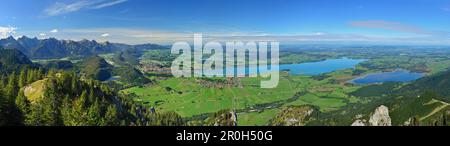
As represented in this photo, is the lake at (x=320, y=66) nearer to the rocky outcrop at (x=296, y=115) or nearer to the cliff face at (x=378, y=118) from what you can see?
the rocky outcrop at (x=296, y=115)

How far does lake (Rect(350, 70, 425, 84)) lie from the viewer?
130125 millimetres

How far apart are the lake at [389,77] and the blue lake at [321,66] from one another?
832 cm

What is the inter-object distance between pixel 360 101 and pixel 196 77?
4802cm

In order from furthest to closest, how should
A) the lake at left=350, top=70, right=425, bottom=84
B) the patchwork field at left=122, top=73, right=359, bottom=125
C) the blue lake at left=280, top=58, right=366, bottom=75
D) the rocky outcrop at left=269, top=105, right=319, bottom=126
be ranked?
the lake at left=350, top=70, right=425, bottom=84
the blue lake at left=280, top=58, right=366, bottom=75
the patchwork field at left=122, top=73, right=359, bottom=125
the rocky outcrop at left=269, top=105, right=319, bottom=126

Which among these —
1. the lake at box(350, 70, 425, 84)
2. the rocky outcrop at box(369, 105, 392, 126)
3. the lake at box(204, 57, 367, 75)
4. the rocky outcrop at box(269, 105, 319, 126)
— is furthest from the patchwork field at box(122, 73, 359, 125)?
the rocky outcrop at box(369, 105, 392, 126)

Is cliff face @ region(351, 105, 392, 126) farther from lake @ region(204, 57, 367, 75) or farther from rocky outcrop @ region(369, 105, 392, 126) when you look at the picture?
lake @ region(204, 57, 367, 75)

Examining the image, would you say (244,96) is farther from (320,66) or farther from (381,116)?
(320,66)

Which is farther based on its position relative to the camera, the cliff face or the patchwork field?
the patchwork field

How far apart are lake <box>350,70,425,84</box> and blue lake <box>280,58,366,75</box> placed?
8315mm

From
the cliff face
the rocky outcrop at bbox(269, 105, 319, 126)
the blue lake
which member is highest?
the blue lake

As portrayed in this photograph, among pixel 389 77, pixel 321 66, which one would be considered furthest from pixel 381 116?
pixel 389 77

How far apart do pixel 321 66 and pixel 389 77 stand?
24.2 m

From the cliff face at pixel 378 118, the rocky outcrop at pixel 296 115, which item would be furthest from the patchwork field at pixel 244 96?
the cliff face at pixel 378 118

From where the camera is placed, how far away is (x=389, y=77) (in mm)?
138000
